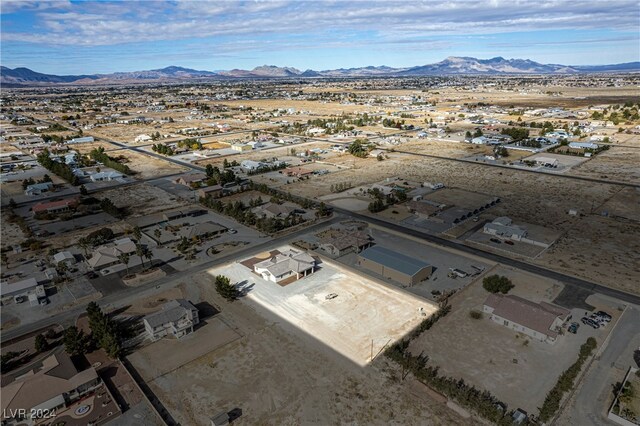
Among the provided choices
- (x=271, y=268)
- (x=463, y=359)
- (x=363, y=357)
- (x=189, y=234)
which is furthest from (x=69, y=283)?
(x=463, y=359)

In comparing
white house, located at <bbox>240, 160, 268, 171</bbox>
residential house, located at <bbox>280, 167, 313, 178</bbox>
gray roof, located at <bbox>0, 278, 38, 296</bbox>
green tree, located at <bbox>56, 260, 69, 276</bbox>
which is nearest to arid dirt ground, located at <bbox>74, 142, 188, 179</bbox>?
white house, located at <bbox>240, 160, 268, 171</bbox>

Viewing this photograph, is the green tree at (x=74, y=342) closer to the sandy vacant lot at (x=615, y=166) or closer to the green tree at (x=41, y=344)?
the green tree at (x=41, y=344)

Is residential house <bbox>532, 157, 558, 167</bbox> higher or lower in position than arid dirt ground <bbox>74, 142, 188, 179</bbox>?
higher

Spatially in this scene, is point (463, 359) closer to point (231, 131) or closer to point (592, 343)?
point (592, 343)

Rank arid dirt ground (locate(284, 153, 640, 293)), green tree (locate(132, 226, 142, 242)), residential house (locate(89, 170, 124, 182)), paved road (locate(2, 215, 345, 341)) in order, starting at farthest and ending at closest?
residential house (locate(89, 170, 124, 182)) < green tree (locate(132, 226, 142, 242)) < arid dirt ground (locate(284, 153, 640, 293)) < paved road (locate(2, 215, 345, 341))

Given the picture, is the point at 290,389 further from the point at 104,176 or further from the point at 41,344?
the point at 104,176

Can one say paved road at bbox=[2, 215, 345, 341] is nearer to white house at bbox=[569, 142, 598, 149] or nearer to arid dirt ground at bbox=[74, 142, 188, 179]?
arid dirt ground at bbox=[74, 142, 188, 179]
